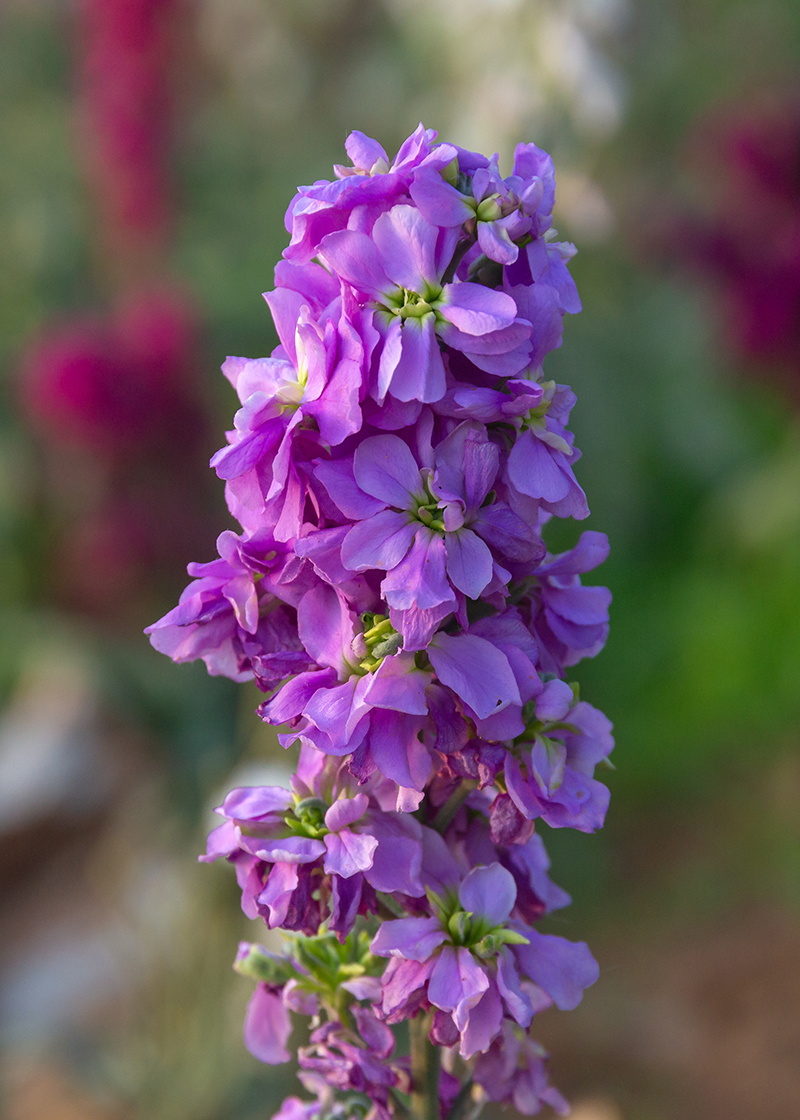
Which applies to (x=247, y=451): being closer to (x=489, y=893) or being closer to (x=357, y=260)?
(x=357, y=260)

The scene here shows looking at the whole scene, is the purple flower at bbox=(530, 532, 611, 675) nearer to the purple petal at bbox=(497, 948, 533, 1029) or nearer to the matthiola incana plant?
the matthiola incana plant

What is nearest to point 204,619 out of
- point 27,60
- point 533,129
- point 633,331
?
point 533,129

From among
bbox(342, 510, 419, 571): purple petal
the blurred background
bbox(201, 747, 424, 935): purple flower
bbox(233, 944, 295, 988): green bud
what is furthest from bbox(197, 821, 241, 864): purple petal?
the blurred background

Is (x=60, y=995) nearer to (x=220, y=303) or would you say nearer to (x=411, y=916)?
(x=411, y=916)

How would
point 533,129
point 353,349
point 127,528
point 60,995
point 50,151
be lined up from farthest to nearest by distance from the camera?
1. point 50,151
2. point 127,528
3. point 60,995
4. point 533,129
5. point 353,349

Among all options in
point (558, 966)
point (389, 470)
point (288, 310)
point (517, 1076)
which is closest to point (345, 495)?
point (389, 470)

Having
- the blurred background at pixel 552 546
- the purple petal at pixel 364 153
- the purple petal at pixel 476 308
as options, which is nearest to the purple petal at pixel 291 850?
the purple petal at pixel 476 308

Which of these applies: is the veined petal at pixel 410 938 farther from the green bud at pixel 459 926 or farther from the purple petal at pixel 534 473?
the purple petal at pixel 534 473
